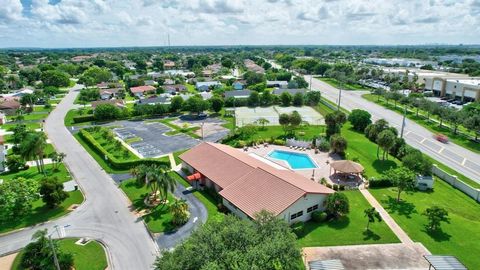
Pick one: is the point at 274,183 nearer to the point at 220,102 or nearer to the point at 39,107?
the point at 220,102

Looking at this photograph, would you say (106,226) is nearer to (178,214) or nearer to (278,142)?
(178,214)

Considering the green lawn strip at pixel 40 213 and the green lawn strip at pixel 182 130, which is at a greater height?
the green lawn strip at pixel 182 130

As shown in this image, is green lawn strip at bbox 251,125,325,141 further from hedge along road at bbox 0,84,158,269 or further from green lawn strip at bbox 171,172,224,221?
hedge along road at bbox 0,84,158,269

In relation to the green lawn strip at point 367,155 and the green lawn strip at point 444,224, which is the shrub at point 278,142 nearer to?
the green lawn strip at point 367,155

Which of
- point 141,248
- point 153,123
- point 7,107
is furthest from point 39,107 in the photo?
point 141,248

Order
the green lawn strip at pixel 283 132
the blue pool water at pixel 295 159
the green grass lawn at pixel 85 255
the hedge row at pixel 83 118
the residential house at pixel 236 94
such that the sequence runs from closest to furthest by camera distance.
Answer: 1. the green grass lawn at pixel 85 255
2. the blue pool water at pixel 295 159
3. the green lawn strip at pixel 283 132
4. the hedge row at pixel 83 118
5. the residential house at pixel 236 94

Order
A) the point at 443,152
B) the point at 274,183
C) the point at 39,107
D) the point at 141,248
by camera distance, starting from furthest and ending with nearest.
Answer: the point at 39,107 < the point at 443,152 < the point at 274,183 < the point at 141,248

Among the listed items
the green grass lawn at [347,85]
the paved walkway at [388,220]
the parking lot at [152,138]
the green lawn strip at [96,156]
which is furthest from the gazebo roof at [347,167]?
the green grass lawn at [347,85]
